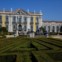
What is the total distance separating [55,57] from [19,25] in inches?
2409

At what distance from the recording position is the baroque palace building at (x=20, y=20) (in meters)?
66.9

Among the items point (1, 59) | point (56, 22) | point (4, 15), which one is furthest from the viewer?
point (56, 22)

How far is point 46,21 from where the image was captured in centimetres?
7056

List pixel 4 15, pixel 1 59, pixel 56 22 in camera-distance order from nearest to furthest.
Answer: pixel 1 59 < pixel 4 15 < pixel 56 22

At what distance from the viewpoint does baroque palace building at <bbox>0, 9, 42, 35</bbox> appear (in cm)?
6694

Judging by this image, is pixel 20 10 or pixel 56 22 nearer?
pixel 20 10

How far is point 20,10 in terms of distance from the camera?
67.0 meters

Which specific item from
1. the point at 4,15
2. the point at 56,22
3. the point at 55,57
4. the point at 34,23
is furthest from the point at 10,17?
the point at 55,57

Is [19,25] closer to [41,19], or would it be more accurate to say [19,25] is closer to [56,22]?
[41,19]

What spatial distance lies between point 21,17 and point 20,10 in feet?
7.19

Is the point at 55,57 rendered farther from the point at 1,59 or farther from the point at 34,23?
the point at 34,23

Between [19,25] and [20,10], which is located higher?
[20,10]

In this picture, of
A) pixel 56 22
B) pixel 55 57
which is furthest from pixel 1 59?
pixel 56 22

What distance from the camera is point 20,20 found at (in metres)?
68.1
